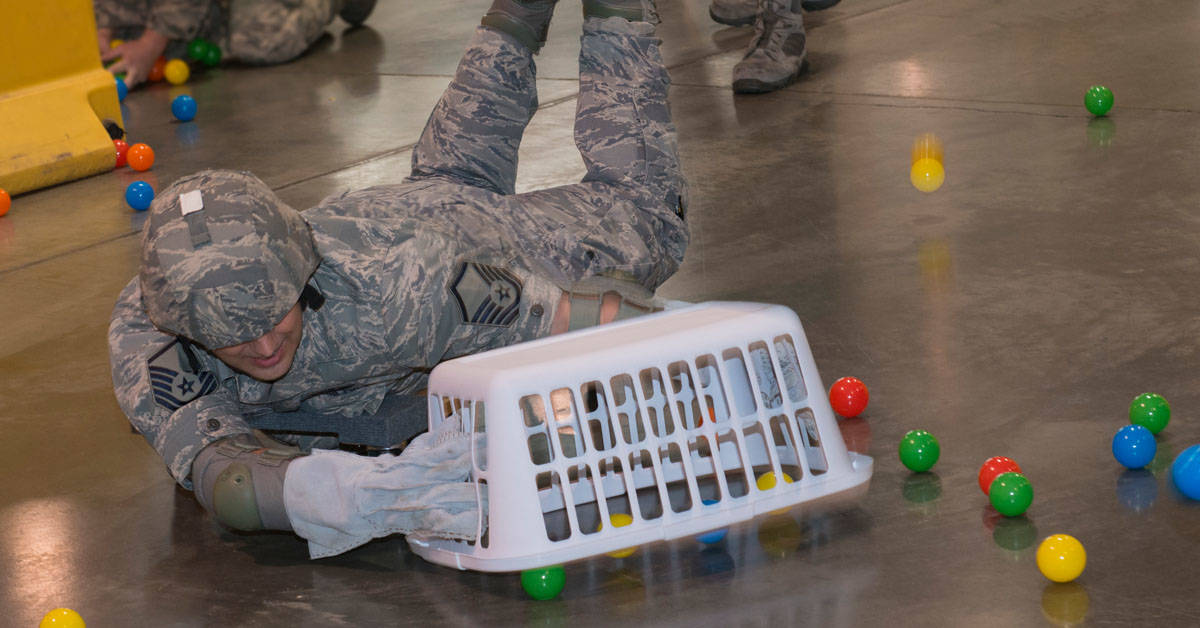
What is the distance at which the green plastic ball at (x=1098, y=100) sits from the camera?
4.32 meters

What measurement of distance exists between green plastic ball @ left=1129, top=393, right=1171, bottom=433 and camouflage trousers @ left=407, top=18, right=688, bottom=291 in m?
1.00

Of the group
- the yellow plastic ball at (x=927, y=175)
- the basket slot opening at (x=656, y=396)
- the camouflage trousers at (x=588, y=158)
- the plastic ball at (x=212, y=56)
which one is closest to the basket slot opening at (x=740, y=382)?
the basket slot opening at (x=656, y=396)

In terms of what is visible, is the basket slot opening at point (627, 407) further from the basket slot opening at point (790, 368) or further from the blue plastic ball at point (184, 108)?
the blue plastic ball at point (184, 108)

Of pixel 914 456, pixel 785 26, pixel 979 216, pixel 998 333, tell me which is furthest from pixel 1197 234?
pixel 785 26

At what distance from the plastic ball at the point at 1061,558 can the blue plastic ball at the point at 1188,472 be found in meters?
0.30

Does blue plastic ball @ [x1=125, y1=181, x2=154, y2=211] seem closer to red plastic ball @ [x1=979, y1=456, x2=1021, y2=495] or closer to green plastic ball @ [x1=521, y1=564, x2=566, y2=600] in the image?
green plastic ball @ [x1=521, y1=564, x2=566, y2=600]

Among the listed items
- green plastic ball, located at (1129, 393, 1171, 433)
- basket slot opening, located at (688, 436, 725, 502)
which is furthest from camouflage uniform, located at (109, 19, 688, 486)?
green plastic ball, located at (1129, 393, 1171, 433)

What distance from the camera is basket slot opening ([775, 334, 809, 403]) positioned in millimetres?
2336

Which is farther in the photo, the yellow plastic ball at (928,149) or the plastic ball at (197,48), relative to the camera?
the plastic ball at (197,48)

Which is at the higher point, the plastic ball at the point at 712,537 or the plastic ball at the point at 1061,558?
the plastic ball at the point at 1061,558

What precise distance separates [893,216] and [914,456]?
141cm

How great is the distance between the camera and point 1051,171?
3918mm

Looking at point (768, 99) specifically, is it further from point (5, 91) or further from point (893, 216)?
point (5, 91)

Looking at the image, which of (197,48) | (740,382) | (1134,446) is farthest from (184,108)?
(1134,446)
